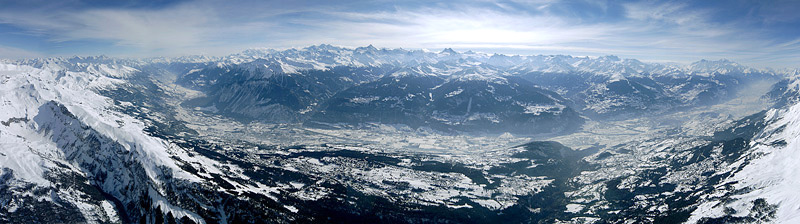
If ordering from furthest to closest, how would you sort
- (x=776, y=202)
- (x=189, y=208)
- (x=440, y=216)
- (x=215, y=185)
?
(x=440, y=216) → (x=215, y=185) → (x=189, y=208) → (x=776, y=202)

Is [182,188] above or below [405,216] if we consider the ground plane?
above

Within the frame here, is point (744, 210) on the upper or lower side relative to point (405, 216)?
upper

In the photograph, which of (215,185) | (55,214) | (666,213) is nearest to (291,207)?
(215,185)

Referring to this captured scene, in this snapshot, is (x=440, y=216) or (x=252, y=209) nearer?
(x=252, y=209)

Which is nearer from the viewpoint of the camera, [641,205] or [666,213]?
[666,213]

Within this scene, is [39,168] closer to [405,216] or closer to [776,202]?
[405,216]

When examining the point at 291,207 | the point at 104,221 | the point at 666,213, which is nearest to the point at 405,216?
the point at 291,207

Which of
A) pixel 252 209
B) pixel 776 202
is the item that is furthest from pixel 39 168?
pixel 776 202

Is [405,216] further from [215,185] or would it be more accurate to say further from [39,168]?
[39,168]

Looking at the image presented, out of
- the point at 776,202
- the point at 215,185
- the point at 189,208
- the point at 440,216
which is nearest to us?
the point at 776,202
